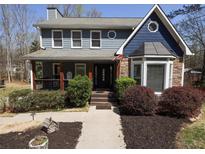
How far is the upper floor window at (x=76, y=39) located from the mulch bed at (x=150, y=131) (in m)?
8.45

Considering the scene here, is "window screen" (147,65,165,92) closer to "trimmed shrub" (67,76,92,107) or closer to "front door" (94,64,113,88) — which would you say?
"trimmed shrub" (67,76,92,107)

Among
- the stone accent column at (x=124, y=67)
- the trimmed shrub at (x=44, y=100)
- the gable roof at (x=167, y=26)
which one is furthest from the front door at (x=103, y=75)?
the trimmed shrub at (x=44, y=100)

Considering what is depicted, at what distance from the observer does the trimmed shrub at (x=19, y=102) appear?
9680mm

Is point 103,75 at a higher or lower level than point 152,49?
lower

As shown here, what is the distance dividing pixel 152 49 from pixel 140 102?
13.8ft

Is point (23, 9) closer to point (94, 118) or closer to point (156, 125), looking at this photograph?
point (94, 118)

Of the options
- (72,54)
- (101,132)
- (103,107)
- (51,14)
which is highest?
(51,14)

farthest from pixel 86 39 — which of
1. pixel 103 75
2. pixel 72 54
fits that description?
pixel 103 75

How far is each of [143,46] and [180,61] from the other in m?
2.87

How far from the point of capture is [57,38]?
48.6 ft

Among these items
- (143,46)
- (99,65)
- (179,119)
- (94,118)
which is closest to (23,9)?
(99,65)

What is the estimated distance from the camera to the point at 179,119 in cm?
834

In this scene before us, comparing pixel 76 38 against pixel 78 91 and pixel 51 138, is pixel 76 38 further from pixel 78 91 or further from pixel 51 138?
pixel 51 138

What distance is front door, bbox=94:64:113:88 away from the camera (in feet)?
50.4
